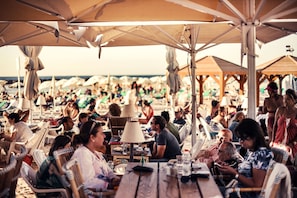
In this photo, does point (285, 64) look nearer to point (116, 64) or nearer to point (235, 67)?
point (235, 67)

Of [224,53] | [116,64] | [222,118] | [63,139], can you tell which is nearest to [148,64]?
[116,64]

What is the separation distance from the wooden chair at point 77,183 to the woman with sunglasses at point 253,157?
1106 mm

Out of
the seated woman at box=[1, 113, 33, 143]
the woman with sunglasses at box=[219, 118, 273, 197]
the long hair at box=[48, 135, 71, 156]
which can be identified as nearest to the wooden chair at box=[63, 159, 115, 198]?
the long hair at box=[48, 135, 71, 156]

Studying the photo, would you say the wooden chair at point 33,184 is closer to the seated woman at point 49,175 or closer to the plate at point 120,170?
the seated woman at point 49,175

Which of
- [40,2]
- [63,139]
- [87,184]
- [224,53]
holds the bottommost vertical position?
[87,184]

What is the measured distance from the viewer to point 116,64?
6881cm

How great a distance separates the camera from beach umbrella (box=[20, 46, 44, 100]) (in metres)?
10.2

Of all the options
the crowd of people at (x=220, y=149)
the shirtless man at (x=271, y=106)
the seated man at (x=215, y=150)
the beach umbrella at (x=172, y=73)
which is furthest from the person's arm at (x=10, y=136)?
the beach umbrella at (x=172, y=73)

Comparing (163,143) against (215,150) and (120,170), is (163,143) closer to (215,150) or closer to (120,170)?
(215,150)

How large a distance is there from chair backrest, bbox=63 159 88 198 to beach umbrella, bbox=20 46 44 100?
6.92m

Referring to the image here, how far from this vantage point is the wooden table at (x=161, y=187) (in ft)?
10.4

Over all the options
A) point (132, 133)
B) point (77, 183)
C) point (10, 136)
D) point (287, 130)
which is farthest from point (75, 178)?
point (10, 136)

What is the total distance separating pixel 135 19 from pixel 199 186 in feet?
8.01

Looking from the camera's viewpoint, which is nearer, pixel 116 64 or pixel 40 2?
pixel 40 2
